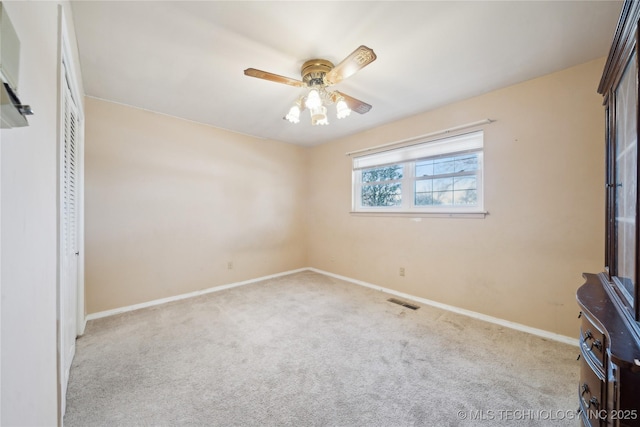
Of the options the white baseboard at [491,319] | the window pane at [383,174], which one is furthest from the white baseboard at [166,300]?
the window pane at [383,174]

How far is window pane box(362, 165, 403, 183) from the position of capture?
3504mm

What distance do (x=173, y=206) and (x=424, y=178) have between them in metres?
3.30

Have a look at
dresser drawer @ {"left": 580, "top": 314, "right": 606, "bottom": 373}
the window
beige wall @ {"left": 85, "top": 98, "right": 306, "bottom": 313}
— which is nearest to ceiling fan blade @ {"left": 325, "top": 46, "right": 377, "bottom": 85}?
dresser drawer @ {"left": 580, "top": 314, "right": 606, "bottom": 373}

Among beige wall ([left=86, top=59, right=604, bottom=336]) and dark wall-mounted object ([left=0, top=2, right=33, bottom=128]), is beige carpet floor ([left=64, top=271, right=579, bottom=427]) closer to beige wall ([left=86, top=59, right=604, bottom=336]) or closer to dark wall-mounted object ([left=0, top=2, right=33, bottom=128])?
beige wall ([left=86, top=59, right=604, bottom=336])

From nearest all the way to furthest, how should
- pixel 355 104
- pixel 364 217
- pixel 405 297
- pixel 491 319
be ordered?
pixel 355 104 < pixel 491 319 < pixel 405 297 < pixel 364 217

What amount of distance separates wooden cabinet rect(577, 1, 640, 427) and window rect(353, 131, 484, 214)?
1353 mm

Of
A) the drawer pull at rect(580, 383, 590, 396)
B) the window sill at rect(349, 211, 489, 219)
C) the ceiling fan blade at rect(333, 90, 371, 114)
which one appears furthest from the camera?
the window sill at rect(349, 211, 489, 219)

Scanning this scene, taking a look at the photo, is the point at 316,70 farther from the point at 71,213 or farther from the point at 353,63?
the point at 71,213

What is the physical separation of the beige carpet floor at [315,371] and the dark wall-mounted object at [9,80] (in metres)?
1.64

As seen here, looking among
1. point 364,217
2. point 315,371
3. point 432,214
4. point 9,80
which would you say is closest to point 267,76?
point 9,80

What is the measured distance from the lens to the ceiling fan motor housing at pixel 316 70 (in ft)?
6.30

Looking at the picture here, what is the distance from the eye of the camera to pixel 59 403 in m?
1.13

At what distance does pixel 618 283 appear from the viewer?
118 centimetres

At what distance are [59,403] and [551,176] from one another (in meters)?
3.70
